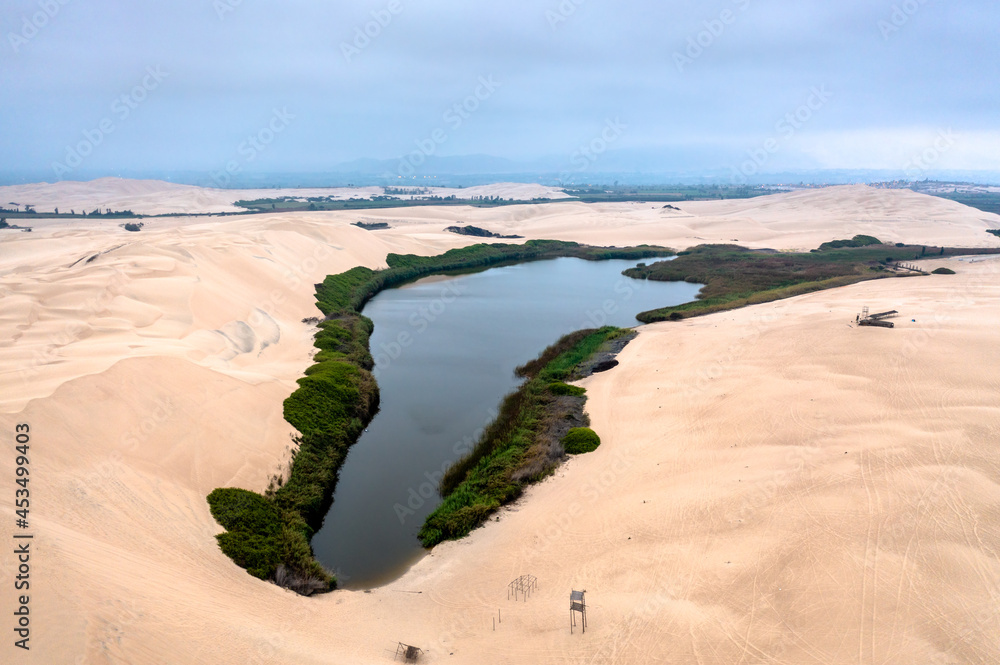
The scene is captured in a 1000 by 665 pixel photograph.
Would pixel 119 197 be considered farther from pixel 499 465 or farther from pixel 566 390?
pixel 499 465

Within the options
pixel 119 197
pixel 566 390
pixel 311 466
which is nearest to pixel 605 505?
pixel 566 390

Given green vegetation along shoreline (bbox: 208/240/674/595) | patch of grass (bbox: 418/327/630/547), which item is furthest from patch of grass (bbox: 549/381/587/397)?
green vegetation along shoreline (bbox: 208/240/674/595)

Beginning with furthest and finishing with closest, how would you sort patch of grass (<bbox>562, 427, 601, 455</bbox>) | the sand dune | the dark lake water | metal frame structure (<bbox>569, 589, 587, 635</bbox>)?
1. the sand dune
2. patch of grass (<bbox>562, 427, 601, 455</bbox>)
3. the dark lake water
4. metal frame structure (<bbox>569, 589, 587, 635</bbox>)

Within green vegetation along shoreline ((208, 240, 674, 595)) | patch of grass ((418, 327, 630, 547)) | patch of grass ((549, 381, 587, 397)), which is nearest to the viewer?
green vegetation along shoreline ((208, 240, 674, 595))

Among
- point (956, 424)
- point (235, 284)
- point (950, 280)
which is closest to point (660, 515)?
point (956, 424)

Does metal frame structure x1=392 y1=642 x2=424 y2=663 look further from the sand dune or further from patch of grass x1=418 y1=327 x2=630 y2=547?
the sand dune
